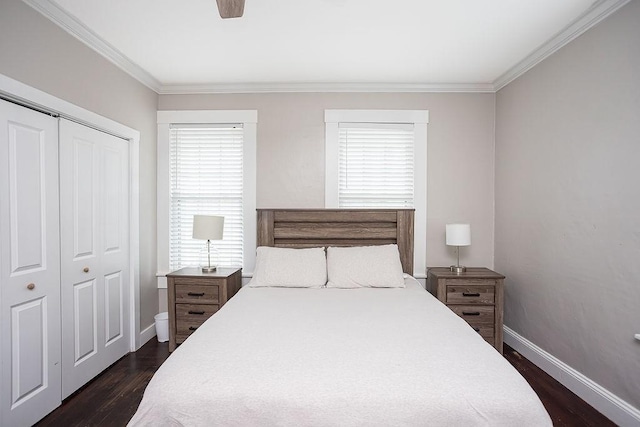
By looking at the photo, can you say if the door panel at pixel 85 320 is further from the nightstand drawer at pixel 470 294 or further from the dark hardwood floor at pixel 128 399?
the nightstand drawer at pixel 470 294

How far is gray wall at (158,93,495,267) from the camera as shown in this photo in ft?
11.3

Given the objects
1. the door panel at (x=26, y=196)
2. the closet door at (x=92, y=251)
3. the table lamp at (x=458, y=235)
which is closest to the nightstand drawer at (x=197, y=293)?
the closet door at (x=92, y=251)

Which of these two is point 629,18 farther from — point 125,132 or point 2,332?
point 2,332

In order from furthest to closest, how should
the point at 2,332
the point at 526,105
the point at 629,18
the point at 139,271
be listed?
the point at 139,271
the point at 526,105
the point at 629,18
the point at 2,332

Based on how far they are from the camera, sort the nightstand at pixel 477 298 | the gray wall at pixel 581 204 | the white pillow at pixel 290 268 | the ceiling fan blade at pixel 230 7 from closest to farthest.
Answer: the ceiling fan blade at pixel 230 7 → the gray wall at pixel 581 204 → the white pillow at pixel 290 268 → the nightstand at pixel 477 298

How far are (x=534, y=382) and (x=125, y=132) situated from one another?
3990 mm

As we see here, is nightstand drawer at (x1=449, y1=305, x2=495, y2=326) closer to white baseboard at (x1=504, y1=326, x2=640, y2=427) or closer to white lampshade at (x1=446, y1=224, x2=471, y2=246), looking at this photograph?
white baseboard at (x1=504, y1=326, x2=640, y2=427)

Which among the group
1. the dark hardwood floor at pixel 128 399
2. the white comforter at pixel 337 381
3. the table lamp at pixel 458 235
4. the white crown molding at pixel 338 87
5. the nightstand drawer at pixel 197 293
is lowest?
the dark hardwood floor at pixel 128 399

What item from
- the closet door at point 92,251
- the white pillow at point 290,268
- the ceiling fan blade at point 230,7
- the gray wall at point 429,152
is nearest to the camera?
the ceiling fan blade at point 230,7

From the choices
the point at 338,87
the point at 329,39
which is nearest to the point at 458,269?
the point at 338,87

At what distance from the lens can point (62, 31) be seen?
7.36 feet

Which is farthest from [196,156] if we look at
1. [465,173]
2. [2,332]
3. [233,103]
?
[465,173]

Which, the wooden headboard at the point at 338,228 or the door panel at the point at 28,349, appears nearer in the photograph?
the door panel at the point at 28,349

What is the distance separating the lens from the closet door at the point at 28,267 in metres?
1.86
